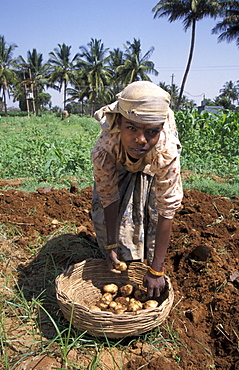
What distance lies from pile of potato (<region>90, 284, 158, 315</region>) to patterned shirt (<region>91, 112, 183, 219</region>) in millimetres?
595

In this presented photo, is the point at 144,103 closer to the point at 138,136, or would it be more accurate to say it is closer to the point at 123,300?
the point at 138,136

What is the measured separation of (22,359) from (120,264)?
2.55 feet

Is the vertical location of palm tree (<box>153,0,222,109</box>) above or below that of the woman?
above

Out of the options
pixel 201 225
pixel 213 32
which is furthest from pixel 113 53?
pixel 201 225

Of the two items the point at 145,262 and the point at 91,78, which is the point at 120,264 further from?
the point at 91,78

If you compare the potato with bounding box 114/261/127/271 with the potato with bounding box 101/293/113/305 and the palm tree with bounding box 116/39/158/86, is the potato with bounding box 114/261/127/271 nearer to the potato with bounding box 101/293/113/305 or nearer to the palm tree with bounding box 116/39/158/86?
the potato with bounding box 101/293/113/305

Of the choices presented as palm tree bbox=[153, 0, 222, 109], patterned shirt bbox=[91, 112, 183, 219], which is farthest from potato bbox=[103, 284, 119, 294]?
palm tree bbox=[153, 0, 222, 109]

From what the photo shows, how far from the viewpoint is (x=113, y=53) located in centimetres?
3994

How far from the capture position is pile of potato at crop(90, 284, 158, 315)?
74.8 inches

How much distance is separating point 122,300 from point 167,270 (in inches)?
19.4

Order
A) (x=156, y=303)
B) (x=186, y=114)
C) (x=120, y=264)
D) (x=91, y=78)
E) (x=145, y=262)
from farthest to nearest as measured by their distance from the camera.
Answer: (x=91, y=78) < (x=186, y=114) < (x=145, y=262) < (x=120, y=264) < (x=156, y=303)

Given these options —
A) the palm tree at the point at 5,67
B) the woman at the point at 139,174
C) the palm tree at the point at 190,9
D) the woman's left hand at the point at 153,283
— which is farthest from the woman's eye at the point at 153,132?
the palm tree at the point at 5,67

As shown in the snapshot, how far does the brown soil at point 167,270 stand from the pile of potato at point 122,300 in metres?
0.17

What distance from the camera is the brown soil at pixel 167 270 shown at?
169 cm
